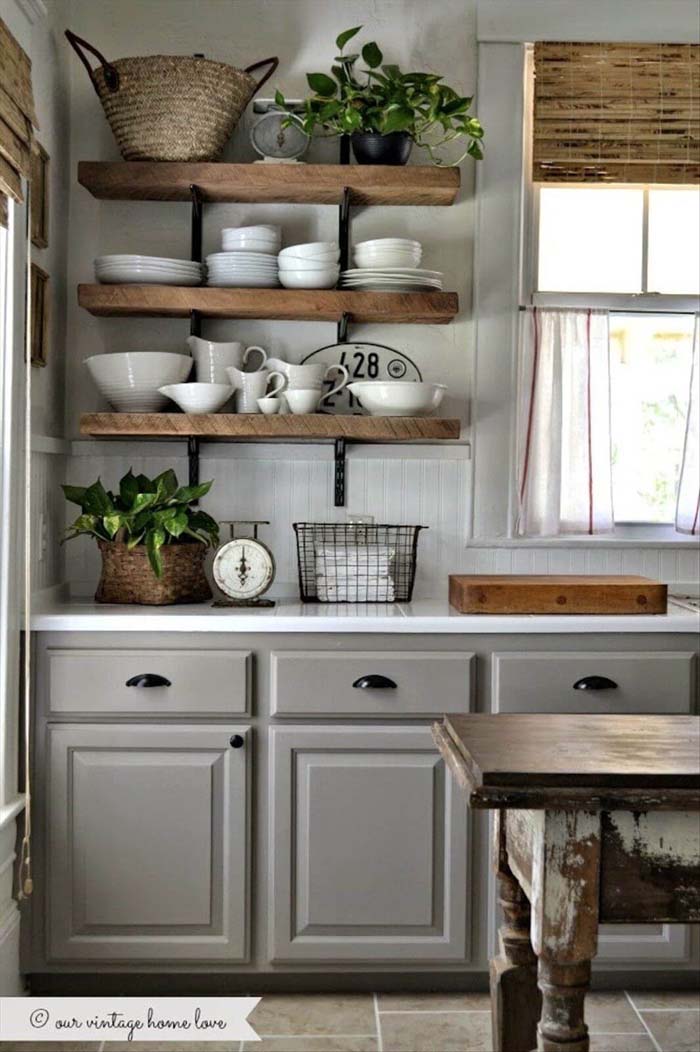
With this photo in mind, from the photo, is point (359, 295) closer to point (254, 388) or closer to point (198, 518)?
point (254, 388)

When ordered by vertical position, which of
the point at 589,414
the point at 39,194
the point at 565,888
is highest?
the point at 39,194

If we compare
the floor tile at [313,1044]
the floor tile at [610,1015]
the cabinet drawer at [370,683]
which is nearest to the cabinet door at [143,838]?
the cabinet drawer at [370,683]

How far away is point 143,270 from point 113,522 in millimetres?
690

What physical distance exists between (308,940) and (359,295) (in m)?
1.64

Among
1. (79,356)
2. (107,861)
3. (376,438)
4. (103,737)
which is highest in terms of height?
(79,356)

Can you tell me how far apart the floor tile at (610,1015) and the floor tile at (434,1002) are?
0.81 ft

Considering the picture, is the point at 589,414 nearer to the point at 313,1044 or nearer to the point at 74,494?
the point at 74,494

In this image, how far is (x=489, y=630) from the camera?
293 centimetres

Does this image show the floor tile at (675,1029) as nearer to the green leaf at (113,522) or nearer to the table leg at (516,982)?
the table leg at (516,982)

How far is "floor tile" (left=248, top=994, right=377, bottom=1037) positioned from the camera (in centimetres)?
282

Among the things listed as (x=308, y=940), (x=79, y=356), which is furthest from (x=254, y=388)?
(x=308, y=940)

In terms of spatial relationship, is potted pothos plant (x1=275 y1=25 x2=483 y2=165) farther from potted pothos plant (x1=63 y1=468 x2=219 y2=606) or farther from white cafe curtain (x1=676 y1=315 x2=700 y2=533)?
potted pothos plant (x1=63 y1=468 x2=219 y2=606)

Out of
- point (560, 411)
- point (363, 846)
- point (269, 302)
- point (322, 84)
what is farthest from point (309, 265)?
point (363, 846)

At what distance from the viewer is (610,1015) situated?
293 cm
